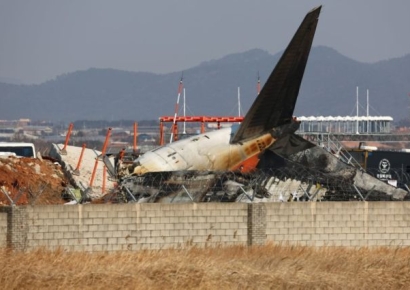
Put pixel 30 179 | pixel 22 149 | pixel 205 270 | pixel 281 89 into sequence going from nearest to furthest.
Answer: pixel 205 270
pixel 281 89
pixel 30 179
pixel 22 149

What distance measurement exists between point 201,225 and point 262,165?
1360 centimetres

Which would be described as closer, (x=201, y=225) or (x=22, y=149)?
(x=201, y=225)

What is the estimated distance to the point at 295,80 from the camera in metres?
59.7

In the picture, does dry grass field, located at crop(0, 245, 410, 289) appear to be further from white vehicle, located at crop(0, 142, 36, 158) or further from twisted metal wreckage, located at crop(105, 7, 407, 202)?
white vehicle, located at crop(0, 142, 36, 158)

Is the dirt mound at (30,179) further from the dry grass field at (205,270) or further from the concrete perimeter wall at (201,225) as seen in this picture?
the dry grass field at (205,270)

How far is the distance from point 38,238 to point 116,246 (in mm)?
2713

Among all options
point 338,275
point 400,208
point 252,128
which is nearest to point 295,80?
point 252,128

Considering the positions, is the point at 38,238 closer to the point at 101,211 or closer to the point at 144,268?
the point at 101,211

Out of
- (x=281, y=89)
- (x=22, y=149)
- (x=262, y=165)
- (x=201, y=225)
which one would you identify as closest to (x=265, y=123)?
(x=281, y=89)

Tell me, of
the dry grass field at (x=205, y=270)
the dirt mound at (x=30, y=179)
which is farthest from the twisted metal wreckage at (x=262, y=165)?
the dry grass field at (x=205, y=270)

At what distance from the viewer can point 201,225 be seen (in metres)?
46.4

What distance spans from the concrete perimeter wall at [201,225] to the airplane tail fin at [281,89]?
38.7ft

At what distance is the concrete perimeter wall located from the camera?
4475 centimetres

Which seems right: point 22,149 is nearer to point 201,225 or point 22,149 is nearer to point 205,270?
point 201,225
